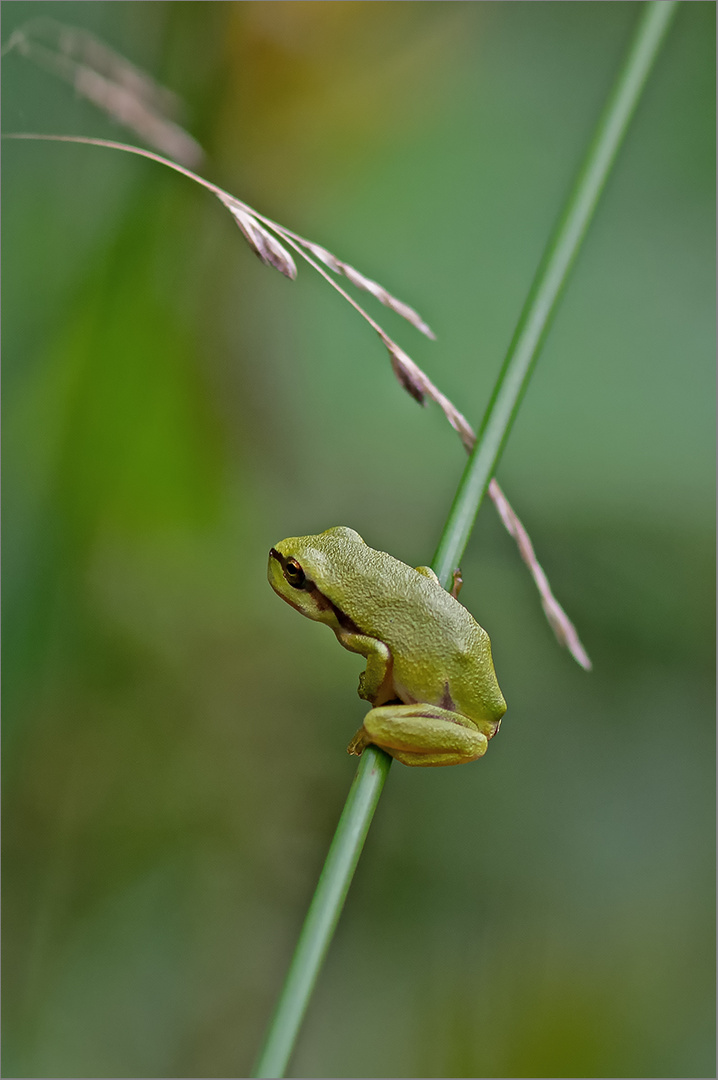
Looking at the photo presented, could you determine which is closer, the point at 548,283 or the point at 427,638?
the point at 548,283

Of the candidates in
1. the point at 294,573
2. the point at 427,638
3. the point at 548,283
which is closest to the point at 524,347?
the point at 548,283

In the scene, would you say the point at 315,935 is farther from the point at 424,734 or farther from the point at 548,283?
the point at 548,283

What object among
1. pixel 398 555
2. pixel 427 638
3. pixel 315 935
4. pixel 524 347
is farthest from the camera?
pixel 398 555

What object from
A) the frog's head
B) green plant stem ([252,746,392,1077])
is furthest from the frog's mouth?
green plant stem ([252,746,392,1077])

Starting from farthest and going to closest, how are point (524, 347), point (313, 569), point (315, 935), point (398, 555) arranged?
1. point (398, 555)
2. point (313, 569)
3. point (524, 347)
4. point (315, 935)

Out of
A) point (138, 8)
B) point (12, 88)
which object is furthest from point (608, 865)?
point (138, 8)

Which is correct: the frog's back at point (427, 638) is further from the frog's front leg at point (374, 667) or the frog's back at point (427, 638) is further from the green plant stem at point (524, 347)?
the green plant stem at point (524, 347)

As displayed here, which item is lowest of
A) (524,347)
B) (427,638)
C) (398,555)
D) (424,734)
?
(398,555)

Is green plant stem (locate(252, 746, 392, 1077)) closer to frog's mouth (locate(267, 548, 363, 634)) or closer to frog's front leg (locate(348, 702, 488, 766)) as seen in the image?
frog's front leg (locate(348, 702, 488, 766))

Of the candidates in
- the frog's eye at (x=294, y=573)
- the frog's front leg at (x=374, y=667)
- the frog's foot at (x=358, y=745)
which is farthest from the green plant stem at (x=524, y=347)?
the frog's eye at (x=294, y=573)
